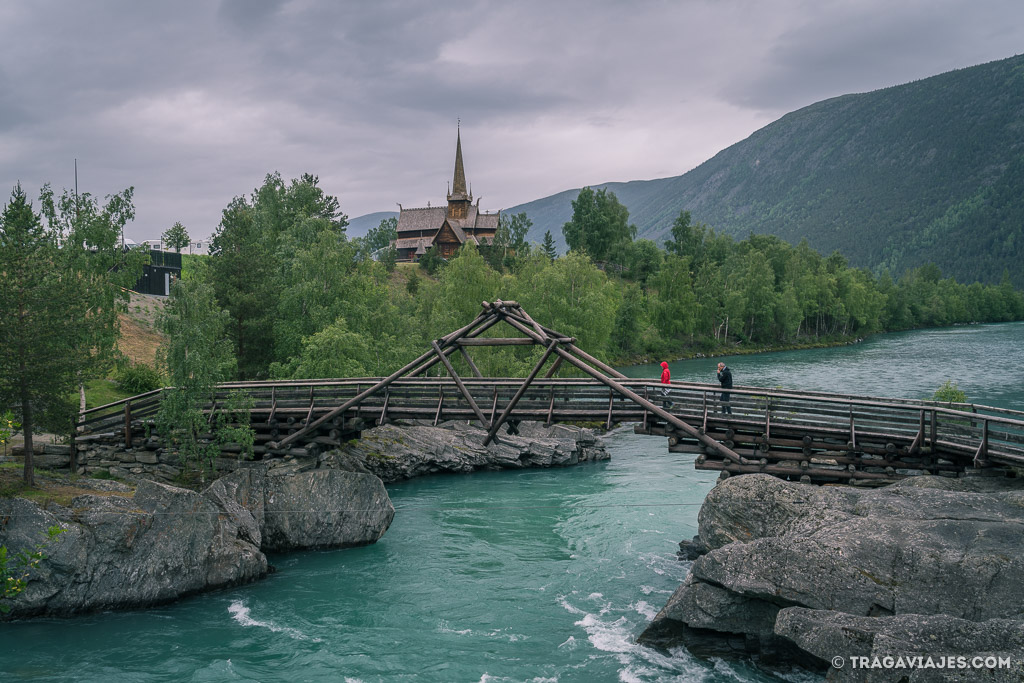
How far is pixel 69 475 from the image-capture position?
25547mm

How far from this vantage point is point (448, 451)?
3775 centimetres

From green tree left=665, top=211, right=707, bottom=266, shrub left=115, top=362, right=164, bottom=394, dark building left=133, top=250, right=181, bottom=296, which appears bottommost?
shrub left=115, top=362, right=164, bottom=394

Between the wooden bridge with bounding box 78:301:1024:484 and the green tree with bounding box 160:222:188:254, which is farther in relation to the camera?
the green tree with bounding box 160:222:188:254

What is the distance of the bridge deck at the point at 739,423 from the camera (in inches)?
890

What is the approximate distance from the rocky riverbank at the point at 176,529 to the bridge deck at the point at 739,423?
1920mm

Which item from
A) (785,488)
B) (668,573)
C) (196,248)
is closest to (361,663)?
(668,573)

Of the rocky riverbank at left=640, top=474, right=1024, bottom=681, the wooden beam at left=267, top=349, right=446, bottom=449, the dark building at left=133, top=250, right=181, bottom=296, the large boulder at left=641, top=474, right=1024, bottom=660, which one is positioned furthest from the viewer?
the dark building at left=133, top=250, right=181, bottom=296

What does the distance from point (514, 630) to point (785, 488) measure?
8.13 meters

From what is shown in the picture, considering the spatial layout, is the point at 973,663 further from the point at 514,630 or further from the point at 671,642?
the point at 514,630

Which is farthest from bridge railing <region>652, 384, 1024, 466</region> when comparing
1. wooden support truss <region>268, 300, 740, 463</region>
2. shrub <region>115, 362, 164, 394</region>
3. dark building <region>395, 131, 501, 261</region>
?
dark building <region>395, 131, 501, 261</region>

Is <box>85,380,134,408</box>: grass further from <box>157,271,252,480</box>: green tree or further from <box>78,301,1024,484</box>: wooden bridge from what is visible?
<box>157,271,252,480</box>: green tree

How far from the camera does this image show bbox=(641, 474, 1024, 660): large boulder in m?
15.8

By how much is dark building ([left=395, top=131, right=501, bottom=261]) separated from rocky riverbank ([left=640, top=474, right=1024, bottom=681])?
9464 cm

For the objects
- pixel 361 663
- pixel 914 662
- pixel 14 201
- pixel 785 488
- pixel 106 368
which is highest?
pixel 14 201
